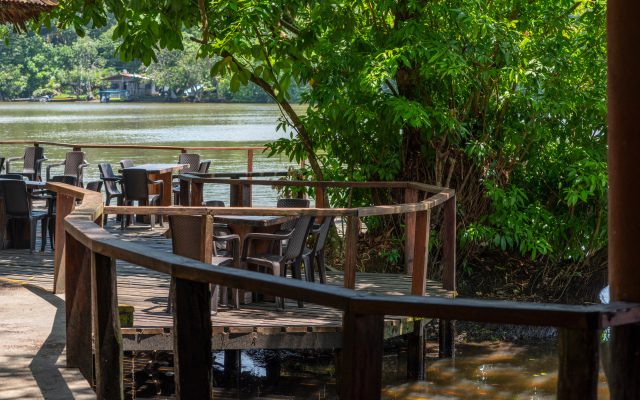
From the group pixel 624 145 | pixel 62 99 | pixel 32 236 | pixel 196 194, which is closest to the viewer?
pixel 624 145

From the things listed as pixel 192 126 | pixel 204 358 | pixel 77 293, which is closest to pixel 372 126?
pixel 77 293

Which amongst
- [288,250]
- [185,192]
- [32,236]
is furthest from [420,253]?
[32,236]

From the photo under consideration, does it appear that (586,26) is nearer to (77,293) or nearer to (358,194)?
(358,194)

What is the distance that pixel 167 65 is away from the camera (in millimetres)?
102875

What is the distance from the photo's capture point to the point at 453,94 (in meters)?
7.79

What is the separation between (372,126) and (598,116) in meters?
2.26

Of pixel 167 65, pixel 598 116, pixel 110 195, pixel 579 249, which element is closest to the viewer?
pixel 598 116

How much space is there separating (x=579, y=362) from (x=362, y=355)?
17.6 inches

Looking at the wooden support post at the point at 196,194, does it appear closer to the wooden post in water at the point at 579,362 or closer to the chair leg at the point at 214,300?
the chair leg at the point at 214,300

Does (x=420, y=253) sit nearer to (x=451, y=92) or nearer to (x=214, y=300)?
(x=214, y=300)

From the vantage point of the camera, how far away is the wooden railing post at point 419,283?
5.57 m

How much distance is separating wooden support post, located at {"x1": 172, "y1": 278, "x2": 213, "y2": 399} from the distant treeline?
90586 millimetres

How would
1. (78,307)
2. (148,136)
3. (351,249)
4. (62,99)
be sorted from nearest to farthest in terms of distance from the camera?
(78,307), (351,249), (148,136), (62,99)

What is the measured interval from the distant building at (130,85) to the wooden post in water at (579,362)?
112848 millimetres
